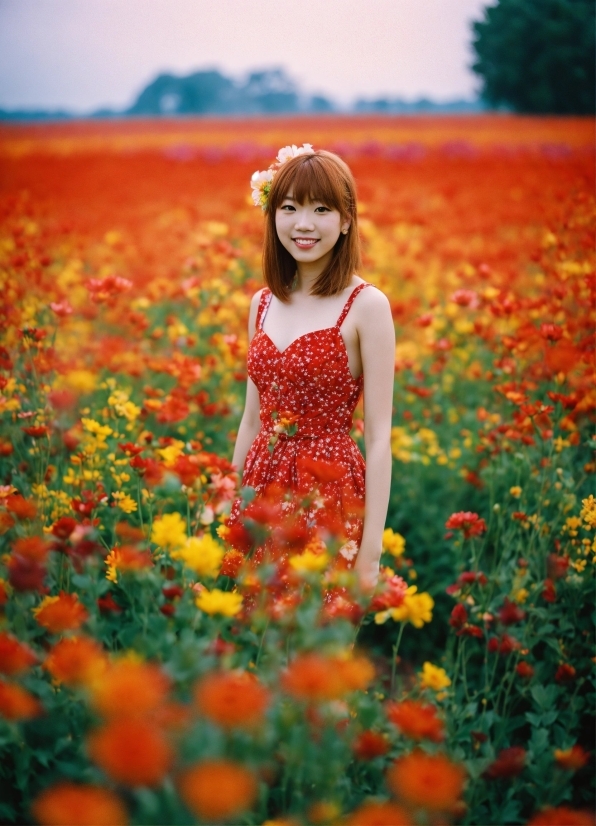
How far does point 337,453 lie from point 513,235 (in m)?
4.41

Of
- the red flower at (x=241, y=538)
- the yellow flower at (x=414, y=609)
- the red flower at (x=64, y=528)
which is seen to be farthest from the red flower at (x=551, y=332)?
the red flower at (x=64, y=528)

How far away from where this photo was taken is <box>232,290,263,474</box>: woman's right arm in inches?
71.9

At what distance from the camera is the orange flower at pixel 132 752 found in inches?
24.5

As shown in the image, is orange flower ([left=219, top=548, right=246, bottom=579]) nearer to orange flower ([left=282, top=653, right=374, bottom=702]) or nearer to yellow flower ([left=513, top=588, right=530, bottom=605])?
orange flower ([left=282, top=653, right=374, bottom=702])

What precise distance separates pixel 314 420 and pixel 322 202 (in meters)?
0.50

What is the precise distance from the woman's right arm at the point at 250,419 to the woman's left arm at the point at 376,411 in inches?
13.6

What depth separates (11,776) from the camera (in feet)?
3.60

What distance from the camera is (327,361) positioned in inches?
63.1

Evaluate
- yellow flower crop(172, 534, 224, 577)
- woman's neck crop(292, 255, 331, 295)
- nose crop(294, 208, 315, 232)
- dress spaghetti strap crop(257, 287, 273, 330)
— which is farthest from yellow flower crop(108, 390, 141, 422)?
yellow flower crop(172, 534, 224, 577)

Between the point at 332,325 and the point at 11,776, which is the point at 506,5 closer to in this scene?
the point at 332,325

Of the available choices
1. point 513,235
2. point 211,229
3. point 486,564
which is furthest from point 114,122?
point 486,564

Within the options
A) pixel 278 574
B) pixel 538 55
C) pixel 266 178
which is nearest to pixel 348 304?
pixel 266 178

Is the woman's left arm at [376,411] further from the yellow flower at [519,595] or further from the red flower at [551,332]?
the red flower at [551,332]

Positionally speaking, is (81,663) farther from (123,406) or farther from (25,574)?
(123,406)
